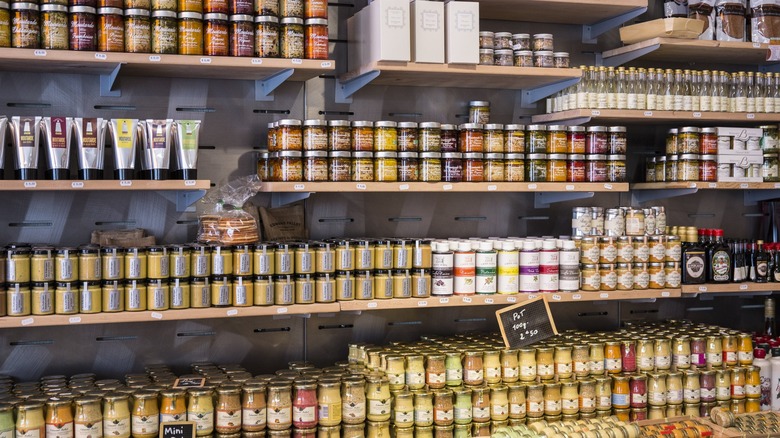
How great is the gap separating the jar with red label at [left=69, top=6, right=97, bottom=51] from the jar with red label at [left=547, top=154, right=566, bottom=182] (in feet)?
6.43

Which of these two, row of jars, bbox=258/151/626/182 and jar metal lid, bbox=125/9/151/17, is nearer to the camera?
jar metal lid, bbox=125/9/151/17

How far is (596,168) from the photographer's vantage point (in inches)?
145

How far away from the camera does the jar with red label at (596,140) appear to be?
3.67 metres

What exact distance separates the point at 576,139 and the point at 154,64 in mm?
1832

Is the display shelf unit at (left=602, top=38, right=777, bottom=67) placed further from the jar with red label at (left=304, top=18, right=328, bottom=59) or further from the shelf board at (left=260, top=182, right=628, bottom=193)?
the jar with red label at (left=304, top=18, right=328, bottom=59)

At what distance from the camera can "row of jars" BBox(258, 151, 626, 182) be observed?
10.7 feet

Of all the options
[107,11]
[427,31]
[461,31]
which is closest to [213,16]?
[107,11]

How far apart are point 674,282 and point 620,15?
Result: 1.30m

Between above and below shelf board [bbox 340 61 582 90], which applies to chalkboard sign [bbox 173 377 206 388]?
below

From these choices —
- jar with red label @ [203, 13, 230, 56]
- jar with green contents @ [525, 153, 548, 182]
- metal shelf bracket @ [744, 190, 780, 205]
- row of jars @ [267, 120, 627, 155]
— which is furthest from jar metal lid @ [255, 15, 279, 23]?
metal shelf bracket @ [744, 190, 780, 205]

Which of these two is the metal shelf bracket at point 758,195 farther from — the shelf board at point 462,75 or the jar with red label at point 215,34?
the jar with red label at point 215,34

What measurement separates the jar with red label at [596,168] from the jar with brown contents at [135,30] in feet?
6.46

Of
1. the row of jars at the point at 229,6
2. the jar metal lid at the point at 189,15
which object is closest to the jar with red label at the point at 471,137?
the row of jars at the point at 229,6

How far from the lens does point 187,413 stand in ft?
9.62
